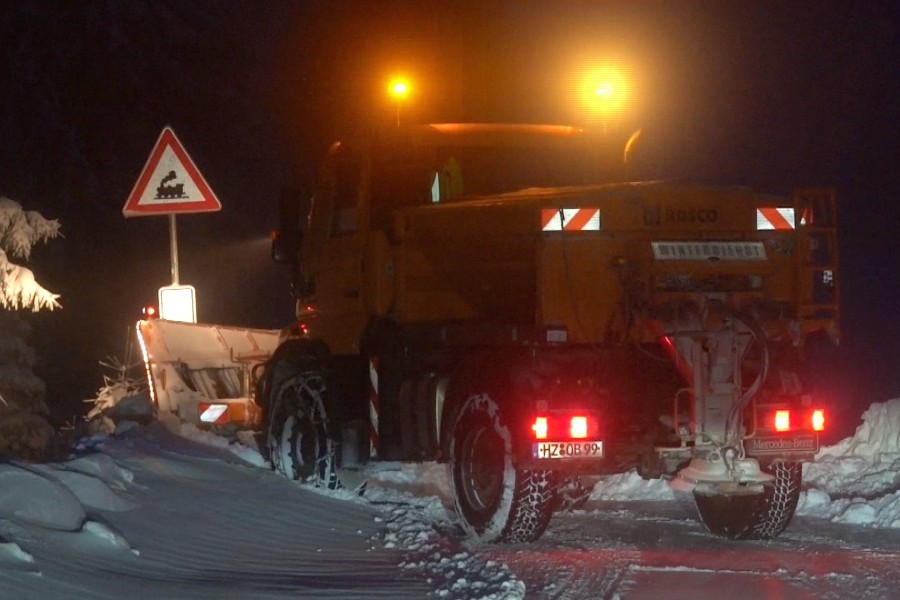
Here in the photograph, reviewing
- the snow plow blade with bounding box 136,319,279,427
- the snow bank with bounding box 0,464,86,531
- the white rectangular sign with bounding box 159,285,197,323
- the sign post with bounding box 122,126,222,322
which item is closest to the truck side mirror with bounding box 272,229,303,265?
the sign post with bounding box 122,126,222,322

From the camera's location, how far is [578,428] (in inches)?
335

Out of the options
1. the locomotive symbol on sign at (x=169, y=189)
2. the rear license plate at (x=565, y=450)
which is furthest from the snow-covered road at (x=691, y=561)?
the locomotive symbol on sign at (x=169, y=189)

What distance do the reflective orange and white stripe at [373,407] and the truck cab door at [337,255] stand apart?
0.48 meters

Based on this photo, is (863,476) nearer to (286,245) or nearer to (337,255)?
(337,255)

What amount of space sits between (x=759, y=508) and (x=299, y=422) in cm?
421

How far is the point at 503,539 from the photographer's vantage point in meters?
9.07

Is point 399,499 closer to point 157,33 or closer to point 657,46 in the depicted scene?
point 657,46

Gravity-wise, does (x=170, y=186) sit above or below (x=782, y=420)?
above

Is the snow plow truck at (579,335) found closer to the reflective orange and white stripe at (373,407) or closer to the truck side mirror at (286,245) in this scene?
the reflective orange and white stripe at (373,407)

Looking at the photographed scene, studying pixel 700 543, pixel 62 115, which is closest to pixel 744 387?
pixel 700 543

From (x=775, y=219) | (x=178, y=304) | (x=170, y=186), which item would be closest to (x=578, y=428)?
(x=775, y=219)

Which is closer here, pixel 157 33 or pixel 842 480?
pixel 842 480

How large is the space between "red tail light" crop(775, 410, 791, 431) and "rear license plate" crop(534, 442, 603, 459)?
4.28ft

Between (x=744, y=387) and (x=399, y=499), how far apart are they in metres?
3.66
